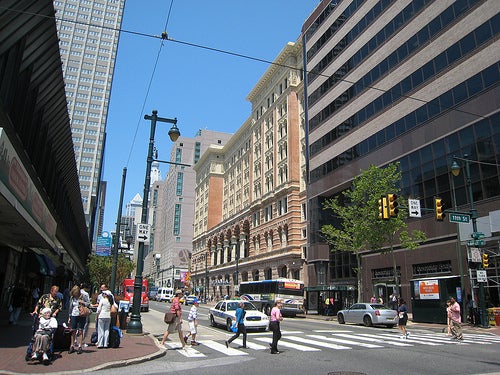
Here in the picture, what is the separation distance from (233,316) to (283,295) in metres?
17.4

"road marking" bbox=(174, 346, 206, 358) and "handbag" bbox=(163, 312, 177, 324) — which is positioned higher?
"handbag" bbox=(163, 312, 177, 324)

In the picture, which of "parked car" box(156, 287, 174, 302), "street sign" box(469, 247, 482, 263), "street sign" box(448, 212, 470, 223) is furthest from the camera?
"parked car" box(156, 287, 174, 302)

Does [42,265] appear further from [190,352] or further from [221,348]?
[190,352]

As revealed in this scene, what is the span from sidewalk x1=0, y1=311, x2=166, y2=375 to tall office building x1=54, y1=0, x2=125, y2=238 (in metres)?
134

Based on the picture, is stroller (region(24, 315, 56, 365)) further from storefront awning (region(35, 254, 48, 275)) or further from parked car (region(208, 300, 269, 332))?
storefront awning (region(35, 254, 48, 275))

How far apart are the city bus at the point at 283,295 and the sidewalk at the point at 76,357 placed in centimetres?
2226

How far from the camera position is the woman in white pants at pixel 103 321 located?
41.4ft

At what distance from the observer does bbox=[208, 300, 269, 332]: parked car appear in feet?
65.8

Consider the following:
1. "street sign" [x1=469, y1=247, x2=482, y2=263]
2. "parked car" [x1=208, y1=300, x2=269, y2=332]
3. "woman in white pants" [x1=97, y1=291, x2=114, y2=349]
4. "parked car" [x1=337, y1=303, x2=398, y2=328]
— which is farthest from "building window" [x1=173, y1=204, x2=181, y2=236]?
"woman in white pants" [x1=97, y1=291, x2=114, y2=349]

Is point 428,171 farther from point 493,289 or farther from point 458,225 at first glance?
point 493,289

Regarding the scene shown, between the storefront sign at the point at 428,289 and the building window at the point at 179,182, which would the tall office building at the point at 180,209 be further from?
the storefront sign at the point at 428,289

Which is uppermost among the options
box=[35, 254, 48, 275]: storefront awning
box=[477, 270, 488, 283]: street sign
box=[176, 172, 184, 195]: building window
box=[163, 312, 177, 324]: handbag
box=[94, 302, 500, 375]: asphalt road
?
box=[176, 172, 184, 195]: building window

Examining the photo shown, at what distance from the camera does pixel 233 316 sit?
20.7 m

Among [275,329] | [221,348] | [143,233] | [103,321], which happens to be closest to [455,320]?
[275,329]
